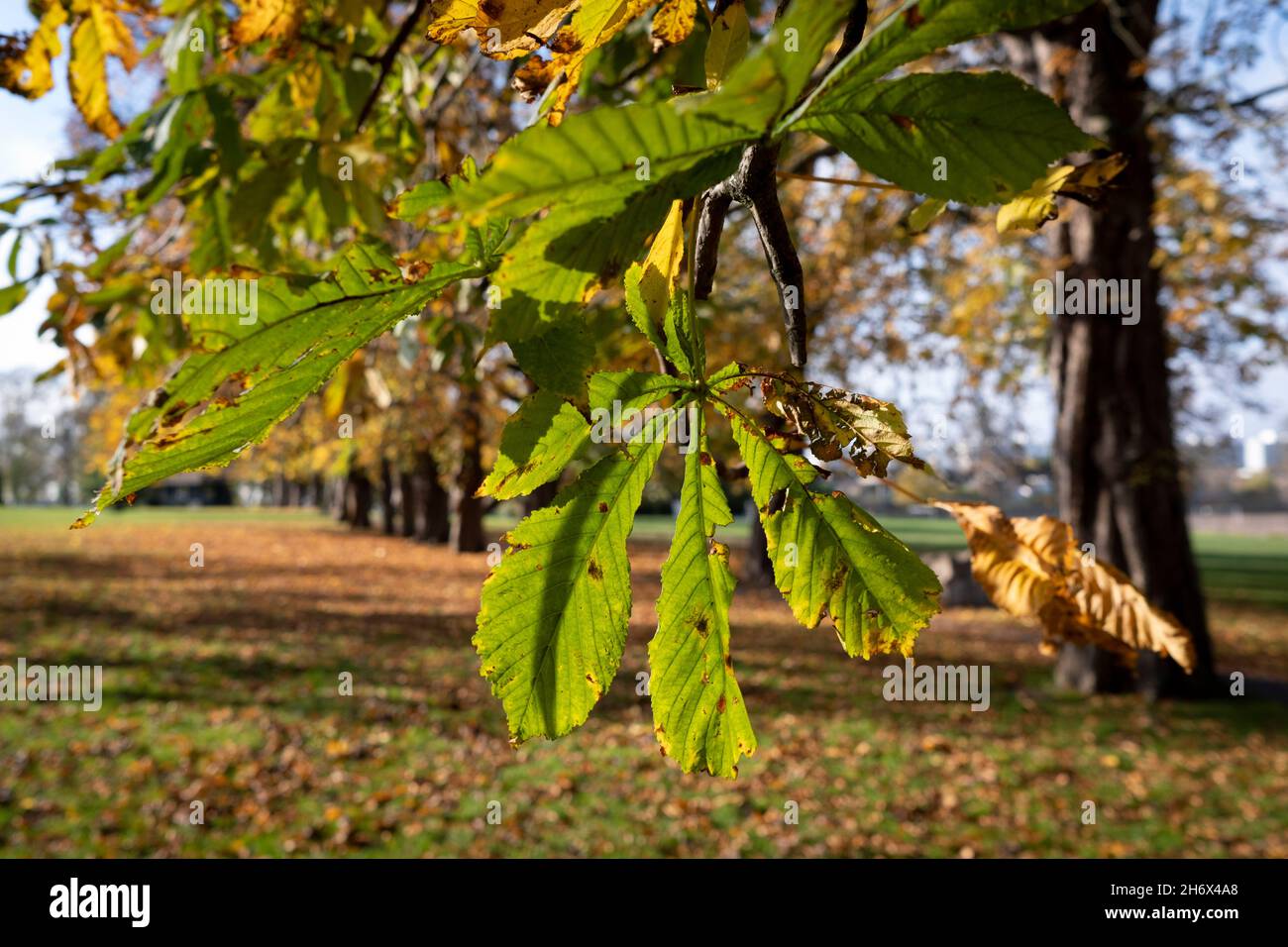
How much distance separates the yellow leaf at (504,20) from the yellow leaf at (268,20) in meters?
1.15

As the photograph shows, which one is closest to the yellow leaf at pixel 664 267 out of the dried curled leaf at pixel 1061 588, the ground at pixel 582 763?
the dried curled leaf at pixel 1061 588

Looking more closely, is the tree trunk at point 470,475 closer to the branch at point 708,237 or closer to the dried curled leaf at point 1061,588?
the dried curled leaf at point 1061,588

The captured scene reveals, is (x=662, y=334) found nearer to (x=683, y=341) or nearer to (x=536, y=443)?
(x=683, y=341)

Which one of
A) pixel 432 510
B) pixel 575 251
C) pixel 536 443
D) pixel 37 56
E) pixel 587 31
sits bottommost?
pixel 432 510

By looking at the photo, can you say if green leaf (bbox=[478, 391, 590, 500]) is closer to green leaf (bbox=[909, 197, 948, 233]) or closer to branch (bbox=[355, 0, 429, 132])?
green leaf (bbox=[909, 197, 948, 233])

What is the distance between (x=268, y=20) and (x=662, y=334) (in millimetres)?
1465

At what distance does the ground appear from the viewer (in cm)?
537

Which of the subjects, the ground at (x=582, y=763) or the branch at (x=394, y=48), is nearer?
the branch at (x=394, y=48)

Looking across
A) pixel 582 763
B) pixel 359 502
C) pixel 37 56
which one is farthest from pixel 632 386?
pixel 359 502

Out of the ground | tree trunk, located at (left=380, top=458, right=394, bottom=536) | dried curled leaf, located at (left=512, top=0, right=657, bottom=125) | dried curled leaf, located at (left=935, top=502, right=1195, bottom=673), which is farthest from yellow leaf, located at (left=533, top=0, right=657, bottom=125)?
tree trunk, located at (left=380, top=458, right=394, bottom=536)

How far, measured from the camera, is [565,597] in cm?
69

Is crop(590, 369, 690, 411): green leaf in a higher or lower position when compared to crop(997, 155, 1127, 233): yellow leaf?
lower

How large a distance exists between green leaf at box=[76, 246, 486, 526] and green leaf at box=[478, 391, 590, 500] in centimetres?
13

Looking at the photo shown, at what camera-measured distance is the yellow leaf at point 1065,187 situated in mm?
730
